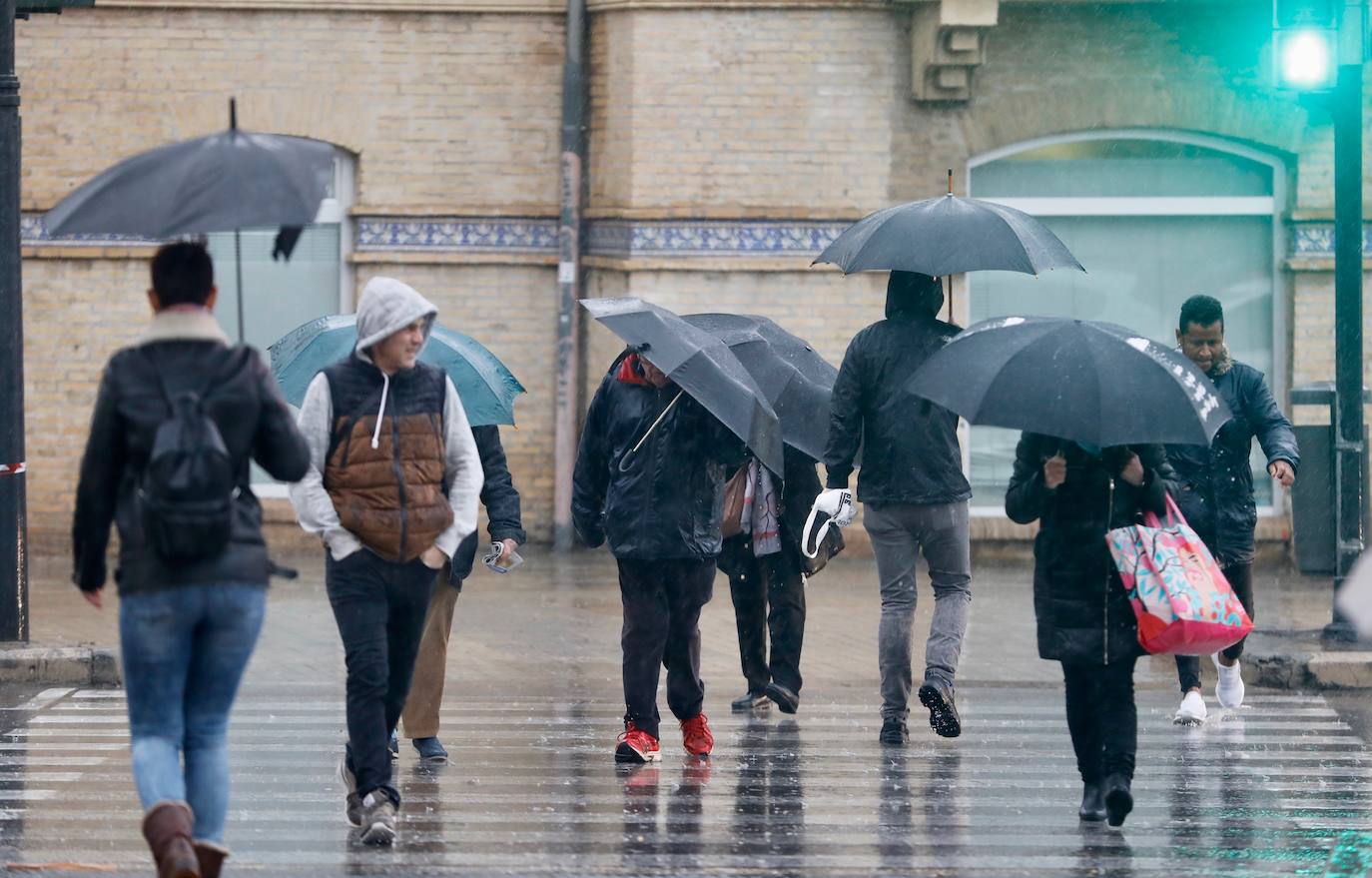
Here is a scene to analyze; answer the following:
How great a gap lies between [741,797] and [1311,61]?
5.50 metres

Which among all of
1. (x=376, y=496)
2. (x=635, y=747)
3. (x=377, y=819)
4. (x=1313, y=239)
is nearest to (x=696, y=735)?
(x=635, y=747)

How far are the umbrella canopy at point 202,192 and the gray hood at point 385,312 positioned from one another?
754mm

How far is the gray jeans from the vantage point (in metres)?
8.98

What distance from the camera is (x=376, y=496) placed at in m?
7.00

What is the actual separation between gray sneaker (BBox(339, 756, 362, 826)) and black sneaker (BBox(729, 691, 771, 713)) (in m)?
2.75

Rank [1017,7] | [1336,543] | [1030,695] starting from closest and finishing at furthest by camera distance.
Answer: [1030,695]
[1336,543]
[1017,7]

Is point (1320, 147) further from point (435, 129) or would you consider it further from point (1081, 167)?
point (435, 129)

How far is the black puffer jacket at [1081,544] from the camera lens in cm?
731

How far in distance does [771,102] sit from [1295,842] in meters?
8.68

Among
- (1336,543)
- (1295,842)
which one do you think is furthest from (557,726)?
(1336,543)

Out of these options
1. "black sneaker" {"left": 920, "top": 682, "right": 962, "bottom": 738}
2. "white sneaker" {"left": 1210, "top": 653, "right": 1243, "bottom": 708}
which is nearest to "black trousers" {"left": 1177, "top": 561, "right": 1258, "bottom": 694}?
"white sneaker" {"left": 1210, "top": 653, "right": 1243, "bottom": 708}

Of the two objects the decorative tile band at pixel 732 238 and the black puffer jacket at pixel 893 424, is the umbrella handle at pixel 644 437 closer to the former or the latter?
the black puffer jacket at pixel 893 424

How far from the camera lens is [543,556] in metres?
15.5

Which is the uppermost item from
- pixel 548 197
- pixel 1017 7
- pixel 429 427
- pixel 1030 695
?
pixel 1017 7
